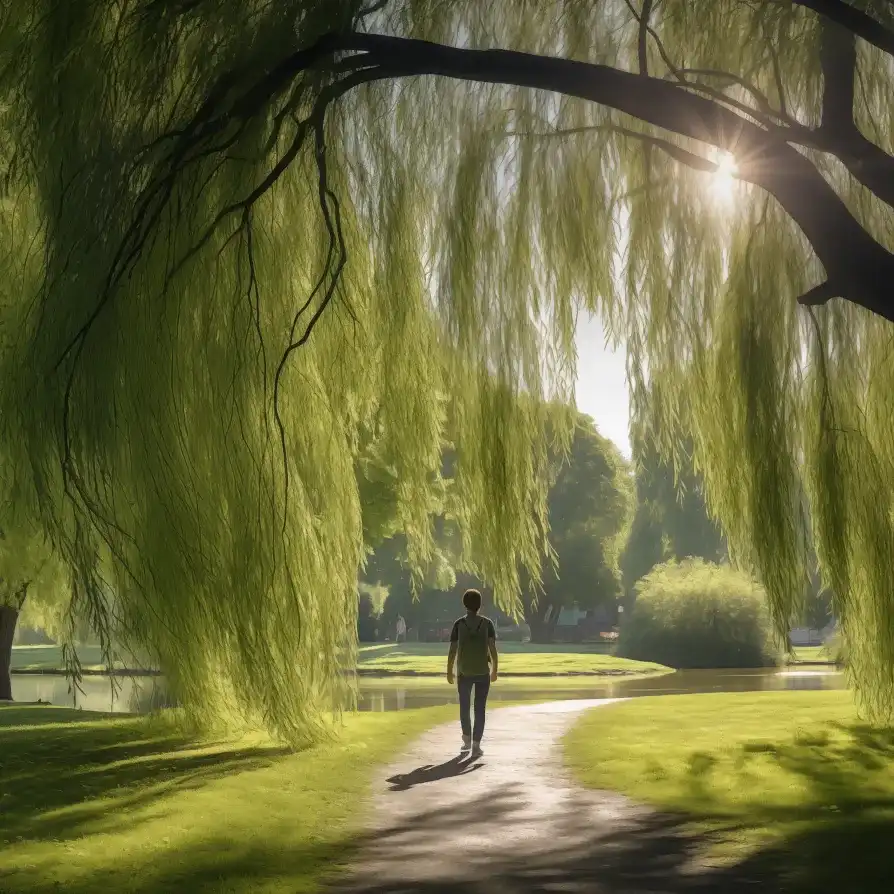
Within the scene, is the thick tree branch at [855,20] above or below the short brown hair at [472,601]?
above

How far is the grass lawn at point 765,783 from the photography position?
7.69 m

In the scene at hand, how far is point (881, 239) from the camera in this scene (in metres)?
10.7

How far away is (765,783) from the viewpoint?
10914 millimetres

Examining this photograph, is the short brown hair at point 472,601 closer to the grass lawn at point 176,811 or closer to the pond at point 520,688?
the grass lawn at point 176,811

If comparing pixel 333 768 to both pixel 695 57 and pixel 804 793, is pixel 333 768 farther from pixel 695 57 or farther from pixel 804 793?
pixel 695 57

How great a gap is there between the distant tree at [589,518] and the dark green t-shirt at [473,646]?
4956 cm

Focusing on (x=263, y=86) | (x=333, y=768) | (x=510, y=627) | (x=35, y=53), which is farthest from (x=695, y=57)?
(x=510, y=627)

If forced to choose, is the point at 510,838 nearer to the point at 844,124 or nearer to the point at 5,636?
the point at 844,124

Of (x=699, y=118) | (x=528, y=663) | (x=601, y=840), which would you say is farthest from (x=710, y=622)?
(x=699, y=118)

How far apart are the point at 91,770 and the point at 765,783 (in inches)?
256

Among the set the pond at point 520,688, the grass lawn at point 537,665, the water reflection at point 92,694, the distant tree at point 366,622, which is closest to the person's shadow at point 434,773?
the pond at point 520,688

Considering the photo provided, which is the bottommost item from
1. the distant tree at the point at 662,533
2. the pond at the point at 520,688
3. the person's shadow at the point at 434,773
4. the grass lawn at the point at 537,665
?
the person's shadow at the point at 434,773

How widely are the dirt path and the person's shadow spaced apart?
0.01 m

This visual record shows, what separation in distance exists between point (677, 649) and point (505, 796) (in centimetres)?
3154
